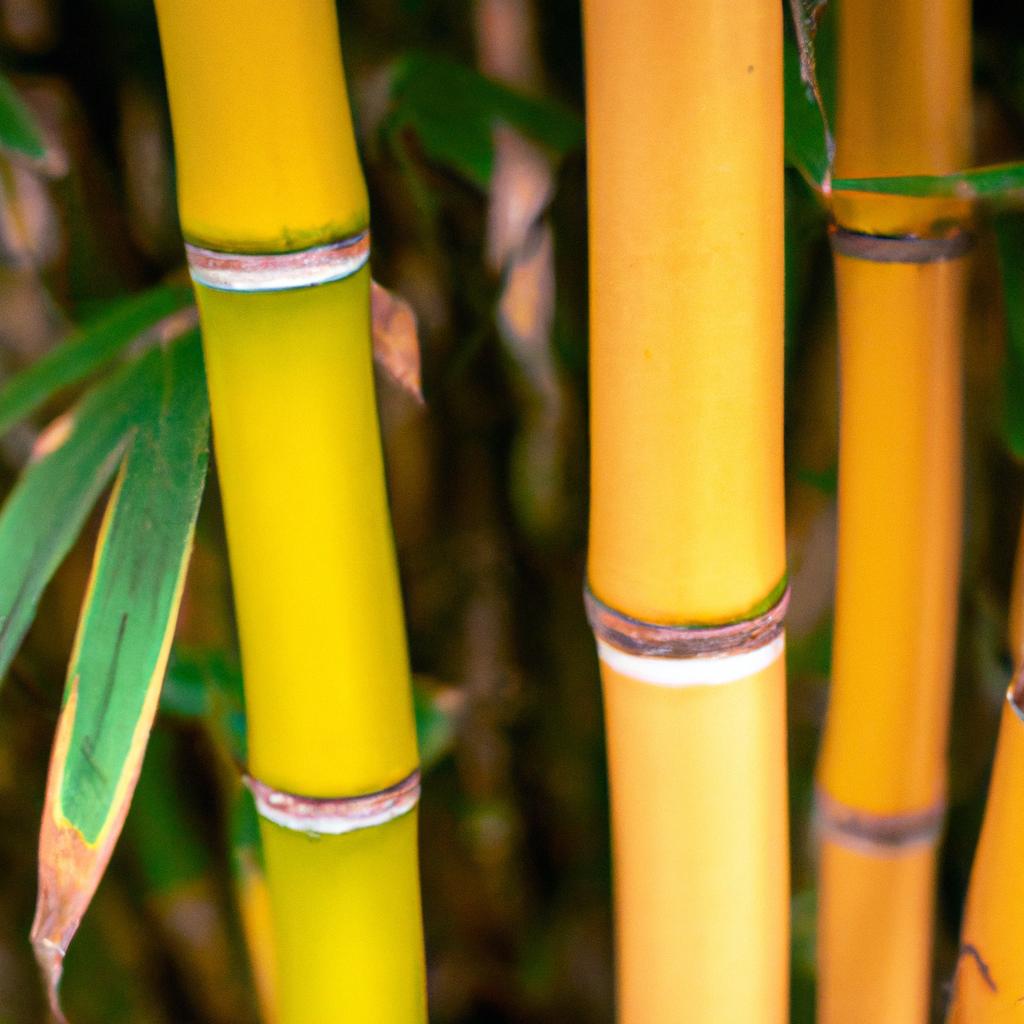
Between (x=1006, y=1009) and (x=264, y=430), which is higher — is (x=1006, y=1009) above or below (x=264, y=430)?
below

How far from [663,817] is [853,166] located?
0.72 feet

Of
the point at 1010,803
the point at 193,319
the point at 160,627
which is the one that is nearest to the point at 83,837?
the point at 160,627

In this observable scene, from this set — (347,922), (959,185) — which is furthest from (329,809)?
(959,185)

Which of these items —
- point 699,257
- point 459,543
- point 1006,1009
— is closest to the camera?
point 699,257

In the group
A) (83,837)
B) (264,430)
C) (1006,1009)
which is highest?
(264,430)

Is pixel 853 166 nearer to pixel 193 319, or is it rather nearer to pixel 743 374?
pixel 743 374

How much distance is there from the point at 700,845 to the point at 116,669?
19cm

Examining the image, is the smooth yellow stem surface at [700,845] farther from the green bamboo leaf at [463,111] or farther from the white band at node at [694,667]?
the green bamboo leaf at [463,111]

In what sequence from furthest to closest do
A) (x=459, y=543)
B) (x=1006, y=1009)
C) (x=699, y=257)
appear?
(x=459, y=543)
(x=1006, y=1009)
(x=699, y=257)

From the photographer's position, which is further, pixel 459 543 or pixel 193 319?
pixel 459 543

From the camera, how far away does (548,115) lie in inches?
16.7

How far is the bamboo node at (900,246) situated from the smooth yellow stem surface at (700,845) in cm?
14

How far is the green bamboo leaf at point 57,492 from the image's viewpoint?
0.35 meters

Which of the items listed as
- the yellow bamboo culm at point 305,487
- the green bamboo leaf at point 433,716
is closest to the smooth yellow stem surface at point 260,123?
the yellow bamboo culm at point 305,487
